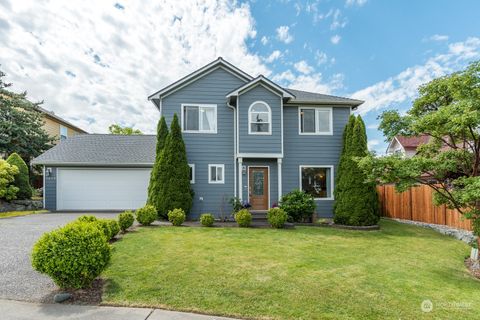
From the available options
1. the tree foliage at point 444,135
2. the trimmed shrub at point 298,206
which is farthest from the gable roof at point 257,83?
the tree foliage at point 444,135

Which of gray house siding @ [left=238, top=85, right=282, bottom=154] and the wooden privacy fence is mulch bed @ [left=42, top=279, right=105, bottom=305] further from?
the wooden privacy fence

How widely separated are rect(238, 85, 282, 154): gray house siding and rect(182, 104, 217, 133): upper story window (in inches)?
59.1

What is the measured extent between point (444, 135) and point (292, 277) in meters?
5.95

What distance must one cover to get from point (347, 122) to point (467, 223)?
20.5 ft

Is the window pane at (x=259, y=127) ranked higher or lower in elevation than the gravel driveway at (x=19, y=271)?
higher

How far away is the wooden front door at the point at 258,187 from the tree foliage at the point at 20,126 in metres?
19.6

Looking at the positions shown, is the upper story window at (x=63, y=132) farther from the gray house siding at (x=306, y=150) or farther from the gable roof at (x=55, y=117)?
the gray house siding at (x=306, y=150)

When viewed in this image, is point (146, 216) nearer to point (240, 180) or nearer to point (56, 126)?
point (240, 180)

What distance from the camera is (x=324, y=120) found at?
13.5m

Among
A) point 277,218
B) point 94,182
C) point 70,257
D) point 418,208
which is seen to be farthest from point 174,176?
point 418,208

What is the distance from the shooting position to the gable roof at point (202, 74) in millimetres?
12703

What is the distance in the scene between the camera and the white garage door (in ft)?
52.6

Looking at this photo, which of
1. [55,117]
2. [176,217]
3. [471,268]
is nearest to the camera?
[471,268]

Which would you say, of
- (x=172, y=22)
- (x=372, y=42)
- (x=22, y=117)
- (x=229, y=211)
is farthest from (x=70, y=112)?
(x=372, y=42)
